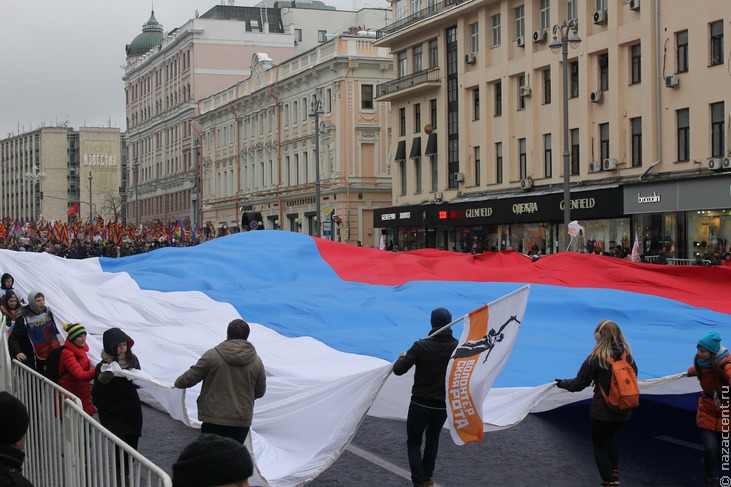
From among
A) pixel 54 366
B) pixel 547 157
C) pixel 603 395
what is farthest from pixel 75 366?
pixel 547 157

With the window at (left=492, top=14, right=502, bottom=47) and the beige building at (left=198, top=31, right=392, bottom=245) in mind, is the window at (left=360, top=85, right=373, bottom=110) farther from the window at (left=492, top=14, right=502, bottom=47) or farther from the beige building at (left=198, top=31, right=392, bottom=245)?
the window at (left=492, top=14, right=502, bottom=47)

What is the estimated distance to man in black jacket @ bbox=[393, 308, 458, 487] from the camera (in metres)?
9.00

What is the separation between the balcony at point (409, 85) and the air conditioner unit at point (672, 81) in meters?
17.1

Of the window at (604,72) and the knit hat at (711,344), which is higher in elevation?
the window at (604,72)

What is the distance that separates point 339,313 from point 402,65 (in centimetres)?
4225

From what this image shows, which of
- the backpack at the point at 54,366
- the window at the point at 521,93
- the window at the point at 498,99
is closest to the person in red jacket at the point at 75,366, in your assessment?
the backpack at the point at 54,366

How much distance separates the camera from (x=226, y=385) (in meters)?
8.38

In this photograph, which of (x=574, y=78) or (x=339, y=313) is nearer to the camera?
(x=339, y=313)

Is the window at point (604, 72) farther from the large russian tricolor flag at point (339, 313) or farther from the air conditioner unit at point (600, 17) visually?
the large russian tricolor flag at point (339, 313)

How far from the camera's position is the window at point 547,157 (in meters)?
41.4

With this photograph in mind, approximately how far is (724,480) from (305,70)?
5776 centimetres

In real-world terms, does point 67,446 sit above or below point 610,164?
below

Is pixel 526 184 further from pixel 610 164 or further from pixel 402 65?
pixel 402 65

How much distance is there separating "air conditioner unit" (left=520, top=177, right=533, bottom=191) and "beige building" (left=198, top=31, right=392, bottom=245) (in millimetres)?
13821
